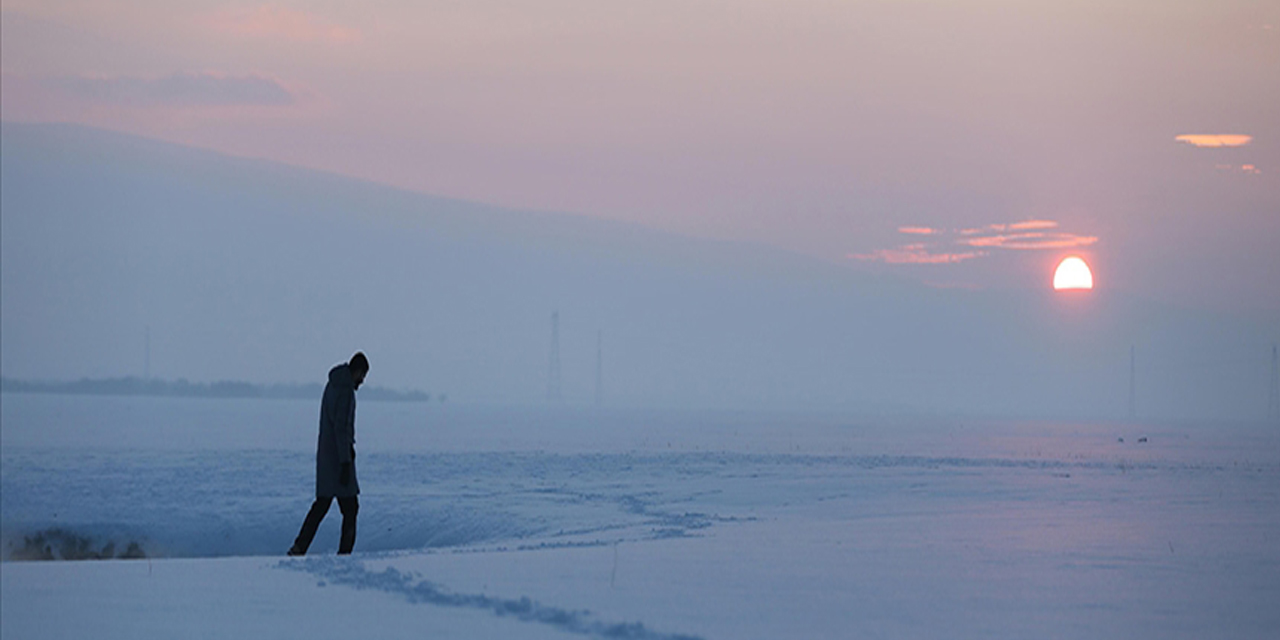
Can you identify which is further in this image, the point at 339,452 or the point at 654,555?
the point at 339,452

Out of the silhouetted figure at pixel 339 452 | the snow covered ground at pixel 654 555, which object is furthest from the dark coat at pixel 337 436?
the snow covered ground at pixel 654 555

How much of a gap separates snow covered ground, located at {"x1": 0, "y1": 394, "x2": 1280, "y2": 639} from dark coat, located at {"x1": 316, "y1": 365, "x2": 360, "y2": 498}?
0.88 metres

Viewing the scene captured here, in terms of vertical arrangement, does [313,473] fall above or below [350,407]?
below

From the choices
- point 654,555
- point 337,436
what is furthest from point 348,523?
point 654,555

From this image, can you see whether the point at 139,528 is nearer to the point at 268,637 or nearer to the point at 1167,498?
the point at 268,637

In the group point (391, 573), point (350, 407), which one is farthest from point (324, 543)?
point (391, 573)

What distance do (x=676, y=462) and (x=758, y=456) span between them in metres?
4.71

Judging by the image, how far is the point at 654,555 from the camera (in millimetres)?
10852

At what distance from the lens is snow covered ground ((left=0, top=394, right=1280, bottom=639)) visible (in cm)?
750

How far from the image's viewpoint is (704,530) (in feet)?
44.5

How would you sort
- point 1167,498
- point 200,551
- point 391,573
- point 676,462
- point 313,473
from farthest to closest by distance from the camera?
point 676,462 < point 313,473 < point 1167,498 < point 200,551 < point 391,573

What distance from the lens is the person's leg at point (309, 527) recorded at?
37.9 feet

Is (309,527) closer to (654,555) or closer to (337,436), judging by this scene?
(337,436)

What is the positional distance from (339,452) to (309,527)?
2.41ft
